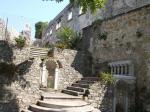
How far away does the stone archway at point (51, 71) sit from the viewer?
18297 mm

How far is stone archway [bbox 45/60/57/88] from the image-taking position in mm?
18297

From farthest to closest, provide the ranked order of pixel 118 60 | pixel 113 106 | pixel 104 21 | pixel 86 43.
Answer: pixel 86 43
pixel 104 21
pixel 118 60
pixel 113 106

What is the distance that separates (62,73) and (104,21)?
16.0ft

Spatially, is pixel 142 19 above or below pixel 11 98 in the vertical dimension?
above

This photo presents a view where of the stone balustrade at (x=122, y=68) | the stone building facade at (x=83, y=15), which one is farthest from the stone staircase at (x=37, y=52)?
the stone balustrade at (x=122, y=68)

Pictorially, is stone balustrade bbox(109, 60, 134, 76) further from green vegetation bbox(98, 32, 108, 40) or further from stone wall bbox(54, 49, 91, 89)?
stone wall bbox(54, 49, 91, 89)

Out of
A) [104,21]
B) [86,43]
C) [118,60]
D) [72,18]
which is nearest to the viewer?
[118,60]

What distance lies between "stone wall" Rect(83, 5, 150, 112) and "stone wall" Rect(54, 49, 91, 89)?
0.99 metres

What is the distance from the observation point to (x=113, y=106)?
14.7m

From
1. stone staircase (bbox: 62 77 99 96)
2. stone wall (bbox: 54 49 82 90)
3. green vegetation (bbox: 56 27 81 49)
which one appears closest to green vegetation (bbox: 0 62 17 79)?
stone staircase (bbox: 62 77 99 96)

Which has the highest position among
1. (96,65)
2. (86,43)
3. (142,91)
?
Answer: (86,43)

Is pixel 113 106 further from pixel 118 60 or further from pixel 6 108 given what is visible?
pixel 6 108

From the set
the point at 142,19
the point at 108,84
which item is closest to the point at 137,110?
the point at 108,84

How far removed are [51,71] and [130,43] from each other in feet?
19.0
